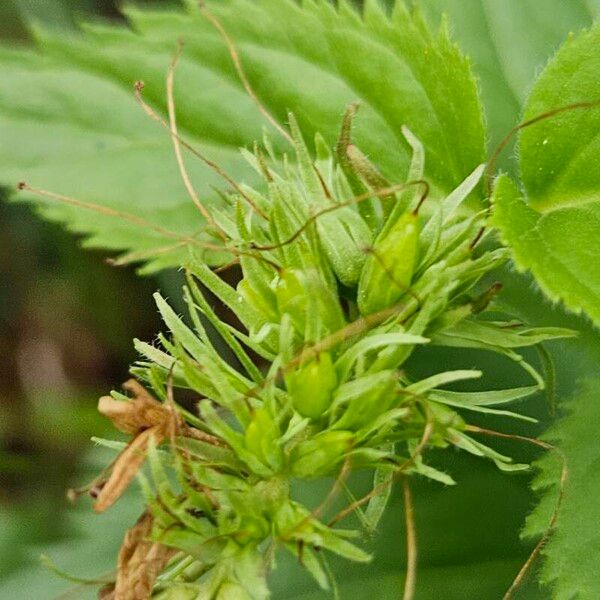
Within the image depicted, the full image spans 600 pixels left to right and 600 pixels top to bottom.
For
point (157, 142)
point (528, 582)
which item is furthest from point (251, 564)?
point (157, 142)

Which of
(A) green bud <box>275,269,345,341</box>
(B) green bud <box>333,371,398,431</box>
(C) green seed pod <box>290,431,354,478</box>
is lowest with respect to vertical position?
(C) green seed pod <box>290,431,354,478</box>

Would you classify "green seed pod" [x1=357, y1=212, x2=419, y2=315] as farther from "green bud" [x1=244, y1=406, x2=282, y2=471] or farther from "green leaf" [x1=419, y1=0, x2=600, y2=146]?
"green leaf" [x1=419, y1=0, x2=600, y2=146]

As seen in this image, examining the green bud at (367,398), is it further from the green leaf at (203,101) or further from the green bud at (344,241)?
the green leaf at (203,101)

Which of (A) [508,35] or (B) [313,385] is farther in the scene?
(A) [508,35]

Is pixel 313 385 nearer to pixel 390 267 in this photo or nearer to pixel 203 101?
pixel 390 267

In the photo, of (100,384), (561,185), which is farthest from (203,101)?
(100,384)

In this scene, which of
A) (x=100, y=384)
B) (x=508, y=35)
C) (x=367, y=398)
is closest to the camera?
(x=367, y=398)

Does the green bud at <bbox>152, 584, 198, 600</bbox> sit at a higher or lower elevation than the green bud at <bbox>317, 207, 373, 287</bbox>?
lower

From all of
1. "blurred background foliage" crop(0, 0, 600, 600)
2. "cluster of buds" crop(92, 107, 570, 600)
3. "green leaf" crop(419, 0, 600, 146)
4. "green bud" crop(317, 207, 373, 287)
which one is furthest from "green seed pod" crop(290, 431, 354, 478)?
"green leaf" crop(419, 0, 600, 146)
